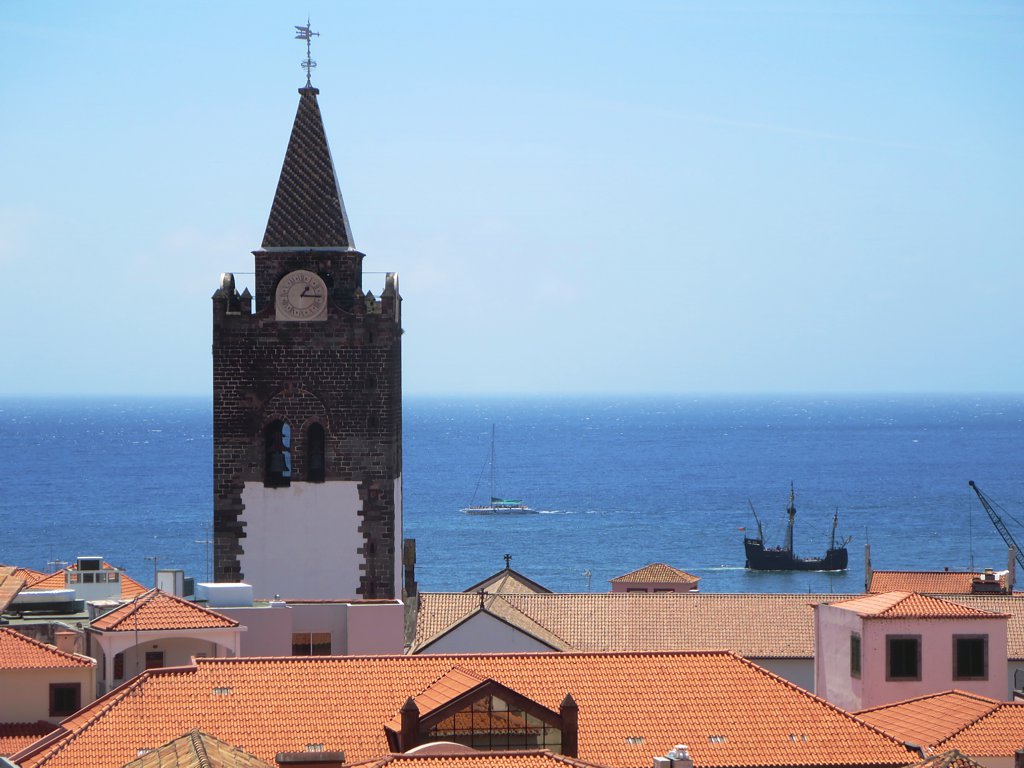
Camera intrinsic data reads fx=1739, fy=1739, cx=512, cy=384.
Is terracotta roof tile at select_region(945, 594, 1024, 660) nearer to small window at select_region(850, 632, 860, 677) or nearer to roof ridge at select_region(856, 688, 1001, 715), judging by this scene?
small window at select_region(850, 632, 860, 677)

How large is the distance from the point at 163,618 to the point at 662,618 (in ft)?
64.5

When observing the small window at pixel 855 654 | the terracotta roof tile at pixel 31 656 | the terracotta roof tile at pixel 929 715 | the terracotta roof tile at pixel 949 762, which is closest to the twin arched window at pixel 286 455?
the terracotta roof tile at pixel 31 656

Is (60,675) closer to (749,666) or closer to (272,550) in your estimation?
(272,550)

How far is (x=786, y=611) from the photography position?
164 ft

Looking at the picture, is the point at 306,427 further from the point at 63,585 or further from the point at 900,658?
the point at 900,658

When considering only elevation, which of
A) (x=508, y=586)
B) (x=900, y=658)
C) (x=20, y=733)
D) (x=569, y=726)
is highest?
(x=569, y=726)

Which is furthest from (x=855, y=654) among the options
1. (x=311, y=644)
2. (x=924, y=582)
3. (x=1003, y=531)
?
Answer: (x=1003, y=531)

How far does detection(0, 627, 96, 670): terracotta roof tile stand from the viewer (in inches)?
1260

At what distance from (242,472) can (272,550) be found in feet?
5.88

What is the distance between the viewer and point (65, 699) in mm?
32125

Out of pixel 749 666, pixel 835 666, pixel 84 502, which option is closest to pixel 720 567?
pixel 84 502

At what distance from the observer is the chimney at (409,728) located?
24.9m

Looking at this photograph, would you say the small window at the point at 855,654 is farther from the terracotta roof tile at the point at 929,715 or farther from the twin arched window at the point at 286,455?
the twin arched window at the point at 286,455

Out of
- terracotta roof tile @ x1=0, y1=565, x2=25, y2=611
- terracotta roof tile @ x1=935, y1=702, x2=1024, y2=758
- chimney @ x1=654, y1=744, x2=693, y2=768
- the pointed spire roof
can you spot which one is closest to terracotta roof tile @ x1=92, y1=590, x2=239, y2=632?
terracotta roof tile @ x1=0, y1=565, x2=25, y2=611
